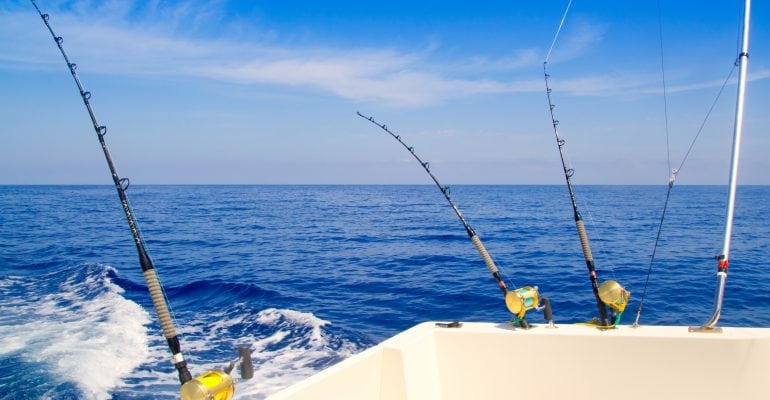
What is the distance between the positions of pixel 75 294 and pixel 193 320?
12.1ft

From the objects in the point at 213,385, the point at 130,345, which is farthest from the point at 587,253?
the point at 130,345

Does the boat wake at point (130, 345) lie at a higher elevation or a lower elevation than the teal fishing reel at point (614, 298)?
lower

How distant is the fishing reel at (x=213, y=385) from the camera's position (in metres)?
2.17

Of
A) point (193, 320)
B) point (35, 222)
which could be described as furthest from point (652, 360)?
point (35, 222)

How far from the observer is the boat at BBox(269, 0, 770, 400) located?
2.92m

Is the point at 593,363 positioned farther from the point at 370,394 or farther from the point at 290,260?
the point at 290,260

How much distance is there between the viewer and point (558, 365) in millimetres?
3174

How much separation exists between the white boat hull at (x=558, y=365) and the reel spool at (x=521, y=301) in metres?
0.13

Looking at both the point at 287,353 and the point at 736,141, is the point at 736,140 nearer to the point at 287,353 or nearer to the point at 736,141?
the point at 736,141

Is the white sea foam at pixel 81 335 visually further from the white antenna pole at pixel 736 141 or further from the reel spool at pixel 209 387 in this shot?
the white antenna pole at pixel 736 141

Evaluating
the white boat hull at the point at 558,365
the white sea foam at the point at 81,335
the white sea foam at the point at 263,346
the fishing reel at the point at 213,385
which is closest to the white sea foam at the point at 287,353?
the white sea foam at the point at 263,346

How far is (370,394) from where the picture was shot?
2.98 meters

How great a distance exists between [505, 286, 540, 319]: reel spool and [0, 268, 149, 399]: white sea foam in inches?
179

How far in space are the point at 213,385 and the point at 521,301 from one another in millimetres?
2024
